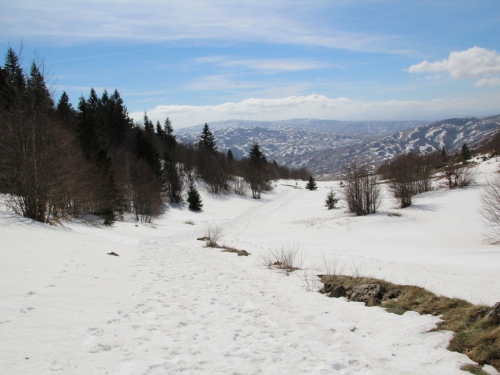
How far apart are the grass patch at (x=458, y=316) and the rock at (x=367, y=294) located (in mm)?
153

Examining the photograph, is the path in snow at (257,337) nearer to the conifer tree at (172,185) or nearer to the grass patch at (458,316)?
the grass patch at (458,316)

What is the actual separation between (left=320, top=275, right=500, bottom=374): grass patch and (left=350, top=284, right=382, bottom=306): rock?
153mm

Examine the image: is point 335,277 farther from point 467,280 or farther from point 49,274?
point 49,274

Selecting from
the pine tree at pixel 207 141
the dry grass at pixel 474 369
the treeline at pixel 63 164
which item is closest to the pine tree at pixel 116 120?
the treeline at pixel 63 164

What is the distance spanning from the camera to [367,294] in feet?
25.2

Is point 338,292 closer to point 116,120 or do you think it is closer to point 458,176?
point 458,176

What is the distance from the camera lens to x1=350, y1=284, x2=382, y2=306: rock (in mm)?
7387

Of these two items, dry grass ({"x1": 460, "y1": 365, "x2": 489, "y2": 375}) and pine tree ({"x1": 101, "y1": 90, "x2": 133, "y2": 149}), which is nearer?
dry grass ({"x1": 460, "y1": 365, "x2": 489, "y2": 375})

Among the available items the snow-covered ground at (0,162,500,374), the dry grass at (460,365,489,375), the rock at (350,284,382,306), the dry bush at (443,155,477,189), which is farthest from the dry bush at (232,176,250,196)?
the dry grass at (460,365,489,375)

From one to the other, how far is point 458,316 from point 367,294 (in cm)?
228

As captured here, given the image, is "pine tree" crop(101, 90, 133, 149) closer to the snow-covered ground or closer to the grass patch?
the snow-covered ground

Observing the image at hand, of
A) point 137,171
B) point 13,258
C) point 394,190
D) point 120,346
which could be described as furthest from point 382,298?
point 137,171

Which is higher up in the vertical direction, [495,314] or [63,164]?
[63,164]

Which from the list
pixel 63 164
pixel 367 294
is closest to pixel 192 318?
pixel 367 294
